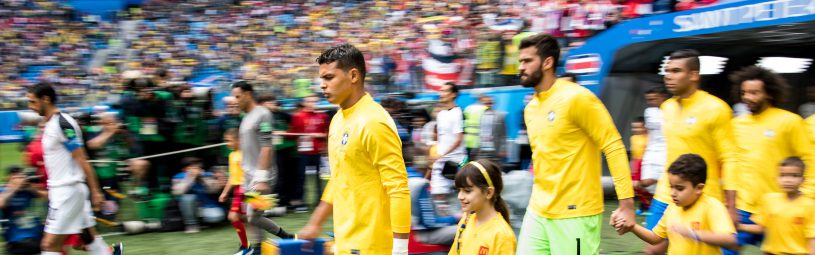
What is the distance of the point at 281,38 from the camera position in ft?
75.6

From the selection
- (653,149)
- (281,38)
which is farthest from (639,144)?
(281,38)

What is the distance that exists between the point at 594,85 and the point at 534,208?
23.0ft

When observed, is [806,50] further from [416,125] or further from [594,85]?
[416,125]

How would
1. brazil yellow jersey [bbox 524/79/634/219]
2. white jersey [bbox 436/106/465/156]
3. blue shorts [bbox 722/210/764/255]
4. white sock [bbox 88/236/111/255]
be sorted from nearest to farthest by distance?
brazil yellow jersey [bbox 524/79/634/219] < blue shorts [bbox 722/210/764/255] < white sock [bbox 88/236/111/255] < white jersey [bbox 436/106/465/156]

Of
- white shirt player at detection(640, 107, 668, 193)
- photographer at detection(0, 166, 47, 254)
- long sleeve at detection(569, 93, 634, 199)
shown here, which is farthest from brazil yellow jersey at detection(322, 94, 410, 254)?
white shirt player at detection(640, 107, 668, 193)

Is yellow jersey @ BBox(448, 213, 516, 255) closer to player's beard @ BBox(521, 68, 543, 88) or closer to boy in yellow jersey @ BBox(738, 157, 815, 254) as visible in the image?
player's beard @ BBox(521, 68, 543, 88)

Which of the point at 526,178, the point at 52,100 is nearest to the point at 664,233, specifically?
the point at 526,178

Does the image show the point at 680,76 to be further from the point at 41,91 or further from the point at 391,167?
the point at 41,91

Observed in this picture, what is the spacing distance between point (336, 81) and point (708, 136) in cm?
240

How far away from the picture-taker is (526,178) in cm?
760

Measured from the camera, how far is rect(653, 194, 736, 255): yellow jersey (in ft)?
14.5

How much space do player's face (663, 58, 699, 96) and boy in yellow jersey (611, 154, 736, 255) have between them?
2.73ft

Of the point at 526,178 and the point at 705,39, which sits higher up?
the point at 705,39

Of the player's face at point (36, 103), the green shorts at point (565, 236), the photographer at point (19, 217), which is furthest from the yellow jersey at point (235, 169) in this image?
the green shorts at point (565, 236)
